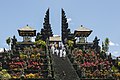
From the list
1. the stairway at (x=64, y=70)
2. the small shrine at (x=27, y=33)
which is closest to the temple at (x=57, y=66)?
the stairway at (x=64, y=70)

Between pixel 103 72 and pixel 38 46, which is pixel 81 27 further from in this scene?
pixel 103 72

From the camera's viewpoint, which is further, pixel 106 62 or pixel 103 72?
pixel 106 62

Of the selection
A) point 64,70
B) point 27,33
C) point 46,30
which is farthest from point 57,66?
point 46,30

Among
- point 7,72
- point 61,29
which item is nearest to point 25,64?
point 7,72

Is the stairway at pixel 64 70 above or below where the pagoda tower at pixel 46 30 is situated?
below

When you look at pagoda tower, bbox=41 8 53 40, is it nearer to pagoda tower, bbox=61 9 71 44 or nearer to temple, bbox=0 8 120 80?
pagoda tower, bbox=61 9 71 44

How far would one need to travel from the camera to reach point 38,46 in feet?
215

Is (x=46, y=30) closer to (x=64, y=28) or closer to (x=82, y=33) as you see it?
(x=64, y=28)

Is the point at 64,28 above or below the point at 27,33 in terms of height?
above

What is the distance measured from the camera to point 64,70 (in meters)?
43.7

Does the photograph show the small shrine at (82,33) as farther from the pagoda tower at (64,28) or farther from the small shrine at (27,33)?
the small shrine at (27,33)

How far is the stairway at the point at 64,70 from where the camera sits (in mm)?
39975

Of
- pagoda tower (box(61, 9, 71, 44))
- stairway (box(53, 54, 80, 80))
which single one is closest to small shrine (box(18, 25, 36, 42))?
pagoda tower (box(61, 9, 71, 44))

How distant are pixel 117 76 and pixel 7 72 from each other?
10492 mm
